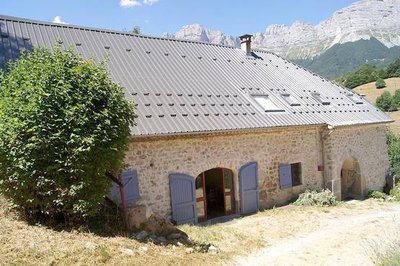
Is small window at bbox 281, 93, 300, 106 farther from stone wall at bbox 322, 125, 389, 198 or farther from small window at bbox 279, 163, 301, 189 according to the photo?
small window at bbox 279, 163, 301, 189

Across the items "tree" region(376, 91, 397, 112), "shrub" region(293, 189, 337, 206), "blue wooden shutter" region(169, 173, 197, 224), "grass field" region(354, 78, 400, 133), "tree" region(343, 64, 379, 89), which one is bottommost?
"shrub" region(293, 189, 337, 206)

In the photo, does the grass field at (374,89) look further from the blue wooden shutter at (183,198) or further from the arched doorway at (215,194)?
the blue wooden shutter at (183,198)

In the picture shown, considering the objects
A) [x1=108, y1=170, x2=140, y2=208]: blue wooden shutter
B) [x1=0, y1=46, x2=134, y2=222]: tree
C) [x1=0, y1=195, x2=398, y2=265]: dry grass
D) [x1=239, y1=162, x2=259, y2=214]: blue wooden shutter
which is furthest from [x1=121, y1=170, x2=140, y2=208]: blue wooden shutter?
[x1=239, y1=162, x2=259, y2=214]: blue wooden shutter

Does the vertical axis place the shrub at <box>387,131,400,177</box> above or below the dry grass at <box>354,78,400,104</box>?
below

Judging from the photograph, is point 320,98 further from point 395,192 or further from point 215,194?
point 215,194

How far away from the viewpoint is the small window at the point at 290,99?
580 inches

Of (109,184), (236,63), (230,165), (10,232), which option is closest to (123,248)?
(109,184)

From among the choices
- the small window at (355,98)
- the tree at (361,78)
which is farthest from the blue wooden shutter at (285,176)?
the tree at (361,78)

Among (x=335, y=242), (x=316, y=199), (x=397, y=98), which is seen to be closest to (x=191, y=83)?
(x=316, y=199)

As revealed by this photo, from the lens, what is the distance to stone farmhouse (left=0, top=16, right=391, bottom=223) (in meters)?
10.6

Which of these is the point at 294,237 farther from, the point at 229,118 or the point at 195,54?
the point at 195,54

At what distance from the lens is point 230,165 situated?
39.3ft

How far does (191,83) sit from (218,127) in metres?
2.46

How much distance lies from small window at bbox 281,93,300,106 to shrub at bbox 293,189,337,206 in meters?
3.58
